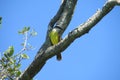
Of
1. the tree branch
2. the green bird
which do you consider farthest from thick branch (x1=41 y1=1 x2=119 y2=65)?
the green bird

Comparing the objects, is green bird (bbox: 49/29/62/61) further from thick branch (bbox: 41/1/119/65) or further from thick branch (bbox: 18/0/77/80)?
thick branch (bbox: 41/1/119/65)

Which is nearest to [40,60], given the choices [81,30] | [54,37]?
[54,37]

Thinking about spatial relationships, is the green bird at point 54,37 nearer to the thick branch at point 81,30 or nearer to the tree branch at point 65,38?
the tree branch at point 65,38

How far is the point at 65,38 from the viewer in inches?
132

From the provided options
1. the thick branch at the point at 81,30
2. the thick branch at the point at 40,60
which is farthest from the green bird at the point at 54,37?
the thick branch at the point at 81,30

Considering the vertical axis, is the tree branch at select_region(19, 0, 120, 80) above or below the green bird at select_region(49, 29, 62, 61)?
below

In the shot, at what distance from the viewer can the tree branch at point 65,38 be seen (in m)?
3.16

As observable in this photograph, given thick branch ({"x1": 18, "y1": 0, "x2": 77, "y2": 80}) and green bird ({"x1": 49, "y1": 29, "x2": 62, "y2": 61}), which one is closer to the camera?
thick branch ({"x1": 18, "y1": 0, "x2": 77, "y2": 80})

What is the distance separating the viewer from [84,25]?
3.27 meters

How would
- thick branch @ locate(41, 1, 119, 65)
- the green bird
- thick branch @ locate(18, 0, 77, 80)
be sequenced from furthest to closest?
the green bird, thick branch @ locate(18, 0, 77, 80), thick branch @ locate(41, 1, 119, 65)

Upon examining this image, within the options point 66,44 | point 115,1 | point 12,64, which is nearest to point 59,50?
point 66,44

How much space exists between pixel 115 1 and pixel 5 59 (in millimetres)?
4752

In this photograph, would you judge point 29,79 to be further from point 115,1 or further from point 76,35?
point 115,1

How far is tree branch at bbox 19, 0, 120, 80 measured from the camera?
3.16 metres
